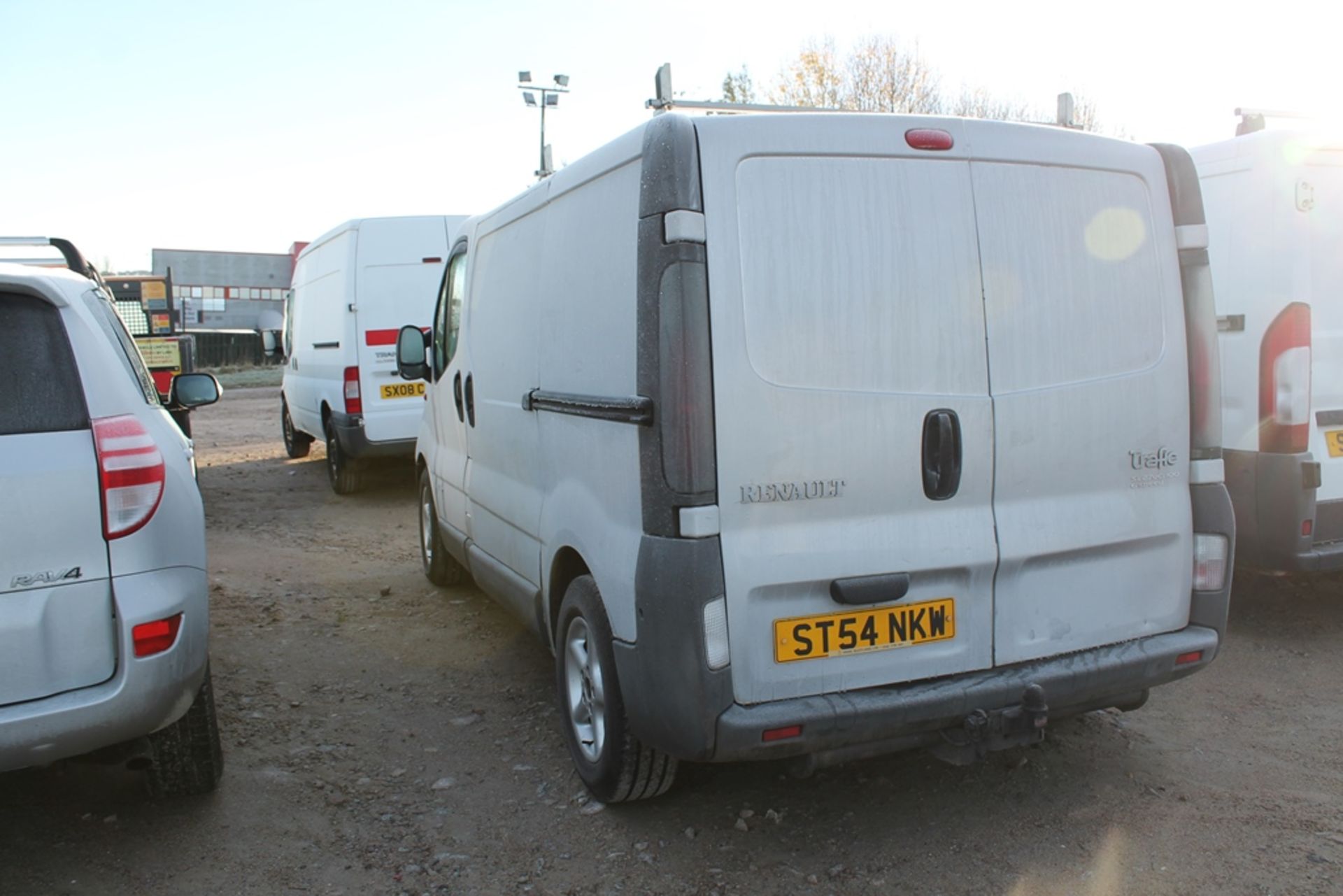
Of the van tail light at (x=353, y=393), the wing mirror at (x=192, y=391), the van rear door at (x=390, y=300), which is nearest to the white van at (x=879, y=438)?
the wing mirror at (x=192, y=391)

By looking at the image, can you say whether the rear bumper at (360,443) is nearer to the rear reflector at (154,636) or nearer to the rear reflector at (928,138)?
the rear reflector at (154,636)

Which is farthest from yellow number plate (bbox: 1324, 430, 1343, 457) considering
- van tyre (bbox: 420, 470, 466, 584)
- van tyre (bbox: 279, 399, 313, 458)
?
van tyre (bbox: 279, 399, 313, 458)

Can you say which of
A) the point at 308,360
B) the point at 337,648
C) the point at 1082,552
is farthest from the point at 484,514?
the point at 308,360

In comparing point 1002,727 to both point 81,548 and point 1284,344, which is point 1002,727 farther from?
point 1284,344

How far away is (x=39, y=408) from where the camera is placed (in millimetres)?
3154

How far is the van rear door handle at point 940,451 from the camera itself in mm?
3275

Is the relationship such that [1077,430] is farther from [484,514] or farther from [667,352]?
[484,514]

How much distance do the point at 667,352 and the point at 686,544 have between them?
0.53 m

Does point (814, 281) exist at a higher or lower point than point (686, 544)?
higher

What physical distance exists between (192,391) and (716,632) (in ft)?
10.0

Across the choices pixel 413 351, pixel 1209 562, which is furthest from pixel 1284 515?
pixel 413 351

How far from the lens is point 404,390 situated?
1032cm

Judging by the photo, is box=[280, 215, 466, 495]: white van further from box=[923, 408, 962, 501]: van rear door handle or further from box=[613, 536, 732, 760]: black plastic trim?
box=[923, 408, 962, 501]: van rear door handle

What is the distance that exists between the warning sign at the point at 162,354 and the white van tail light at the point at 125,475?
8863mm
